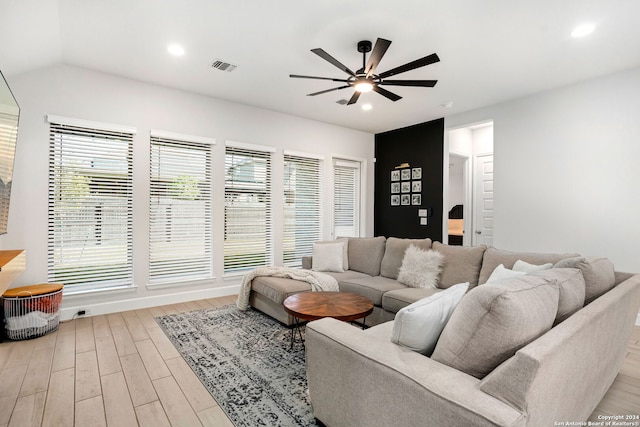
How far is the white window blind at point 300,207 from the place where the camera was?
5.41 meters

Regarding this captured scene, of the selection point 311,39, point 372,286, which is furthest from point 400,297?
point 311,39

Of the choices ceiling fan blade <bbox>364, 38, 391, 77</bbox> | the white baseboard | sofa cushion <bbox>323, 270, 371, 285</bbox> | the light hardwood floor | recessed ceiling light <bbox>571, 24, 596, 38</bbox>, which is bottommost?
the light hardwood floor

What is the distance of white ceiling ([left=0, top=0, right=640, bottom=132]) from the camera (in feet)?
8.39

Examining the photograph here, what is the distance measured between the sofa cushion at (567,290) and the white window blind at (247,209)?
3.99 m

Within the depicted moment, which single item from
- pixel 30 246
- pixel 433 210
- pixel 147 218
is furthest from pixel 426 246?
pixel 30 246

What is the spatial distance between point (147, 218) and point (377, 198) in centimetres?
428

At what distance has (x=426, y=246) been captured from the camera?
3.82m

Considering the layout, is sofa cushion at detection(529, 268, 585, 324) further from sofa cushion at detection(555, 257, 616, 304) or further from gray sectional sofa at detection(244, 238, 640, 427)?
sofa cushion at detection(555, 257, 616, 304)

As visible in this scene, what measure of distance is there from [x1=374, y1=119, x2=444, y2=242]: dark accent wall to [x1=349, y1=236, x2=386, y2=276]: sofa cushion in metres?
1.65

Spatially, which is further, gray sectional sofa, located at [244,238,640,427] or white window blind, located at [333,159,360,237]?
white window blind, located at [333,159,360,237]

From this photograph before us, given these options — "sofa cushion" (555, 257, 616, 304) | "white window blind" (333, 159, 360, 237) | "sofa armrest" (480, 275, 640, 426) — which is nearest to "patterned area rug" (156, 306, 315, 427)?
"sofa armrest" (480, 275, 640, 426)

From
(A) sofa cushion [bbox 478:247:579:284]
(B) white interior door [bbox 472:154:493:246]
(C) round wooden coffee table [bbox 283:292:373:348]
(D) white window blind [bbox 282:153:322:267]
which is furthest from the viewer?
(B) white interior door [bbox 472:154:493:246]

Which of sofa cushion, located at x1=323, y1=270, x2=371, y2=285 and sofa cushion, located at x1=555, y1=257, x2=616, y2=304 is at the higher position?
sofa cushion, located at x1=555, y1=257, x2=616, y2=304

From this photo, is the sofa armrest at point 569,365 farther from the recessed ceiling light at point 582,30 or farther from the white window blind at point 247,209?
the white window blind at point 247,209
